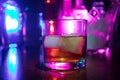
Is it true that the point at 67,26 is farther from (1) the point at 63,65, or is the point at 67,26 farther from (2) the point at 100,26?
(2) the point at 100,26

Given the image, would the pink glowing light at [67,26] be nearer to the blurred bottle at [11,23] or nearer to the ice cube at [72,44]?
the ice cube at [72,44]

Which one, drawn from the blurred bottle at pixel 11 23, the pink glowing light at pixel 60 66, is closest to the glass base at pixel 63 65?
the pink glowing light at pixel 60 66

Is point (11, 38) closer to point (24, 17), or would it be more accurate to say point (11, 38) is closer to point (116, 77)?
point (24, 17)

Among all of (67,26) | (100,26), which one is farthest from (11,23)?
(67,26)

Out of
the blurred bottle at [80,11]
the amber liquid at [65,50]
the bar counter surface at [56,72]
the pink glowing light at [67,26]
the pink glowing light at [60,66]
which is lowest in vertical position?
the bar counter surface at [56,72]

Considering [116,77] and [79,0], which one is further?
[79,0]

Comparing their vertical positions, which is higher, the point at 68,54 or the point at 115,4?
the point at 115,4

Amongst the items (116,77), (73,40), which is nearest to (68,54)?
(73,40)

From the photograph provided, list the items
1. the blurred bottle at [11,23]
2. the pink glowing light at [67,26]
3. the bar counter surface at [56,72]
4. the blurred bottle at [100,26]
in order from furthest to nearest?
the blurred bottle at [11,23], the blurred bottle at [100,26], the pink glowing light at [67,26], the bar counter surface at [56,72]
